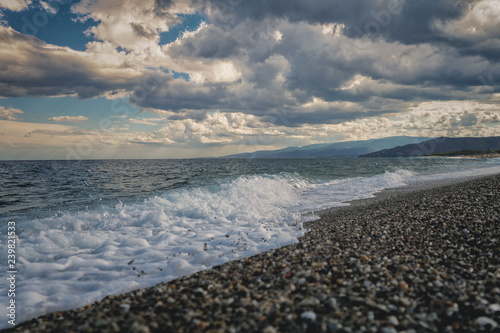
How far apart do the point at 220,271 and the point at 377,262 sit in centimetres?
405

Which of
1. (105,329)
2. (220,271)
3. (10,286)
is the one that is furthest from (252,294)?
(10,286)

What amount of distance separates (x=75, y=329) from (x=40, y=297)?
3.32m

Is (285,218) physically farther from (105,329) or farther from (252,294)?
(105,329)

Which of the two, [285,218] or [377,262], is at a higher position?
[377,262]

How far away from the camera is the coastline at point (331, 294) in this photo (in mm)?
4145

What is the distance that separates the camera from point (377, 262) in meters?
6.20

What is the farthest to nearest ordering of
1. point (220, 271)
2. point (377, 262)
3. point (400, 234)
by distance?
point (400, 234), point (220, 271), point (377, 262)

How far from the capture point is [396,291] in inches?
193

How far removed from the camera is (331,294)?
16.0 ft

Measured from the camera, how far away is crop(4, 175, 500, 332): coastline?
414cm

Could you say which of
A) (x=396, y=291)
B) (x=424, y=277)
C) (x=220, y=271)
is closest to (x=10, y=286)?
(x=220, y=271)

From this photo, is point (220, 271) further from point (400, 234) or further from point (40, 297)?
point (400, 234)

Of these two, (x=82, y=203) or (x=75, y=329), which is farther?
(x=82, y=203)

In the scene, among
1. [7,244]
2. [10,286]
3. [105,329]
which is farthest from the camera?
[7,244]
